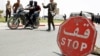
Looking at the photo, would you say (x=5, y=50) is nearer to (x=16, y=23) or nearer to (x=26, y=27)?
(x=16, y=23)

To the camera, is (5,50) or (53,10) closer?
(5,50)

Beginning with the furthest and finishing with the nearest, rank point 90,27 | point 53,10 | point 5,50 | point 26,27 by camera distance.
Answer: point 26,27, point 53,10, point 5,50, point 90,27

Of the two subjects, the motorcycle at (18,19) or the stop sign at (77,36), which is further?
the motorcycle at (18,19)

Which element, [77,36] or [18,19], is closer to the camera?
[77,36]

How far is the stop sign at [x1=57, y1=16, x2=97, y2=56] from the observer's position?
15.5 ft

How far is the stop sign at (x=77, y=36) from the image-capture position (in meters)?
4.72

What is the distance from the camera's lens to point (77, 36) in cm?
497

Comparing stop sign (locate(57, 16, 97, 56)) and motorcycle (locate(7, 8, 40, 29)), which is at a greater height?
stop sign (locate(57, 16, 97, 56))

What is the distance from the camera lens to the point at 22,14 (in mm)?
19906

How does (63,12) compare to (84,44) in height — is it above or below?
below

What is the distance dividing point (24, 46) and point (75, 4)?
36.4 m

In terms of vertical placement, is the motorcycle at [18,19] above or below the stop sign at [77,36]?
below

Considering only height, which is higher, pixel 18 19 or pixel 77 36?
pixel 77 36

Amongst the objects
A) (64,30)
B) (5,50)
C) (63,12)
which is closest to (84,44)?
(64,30)
